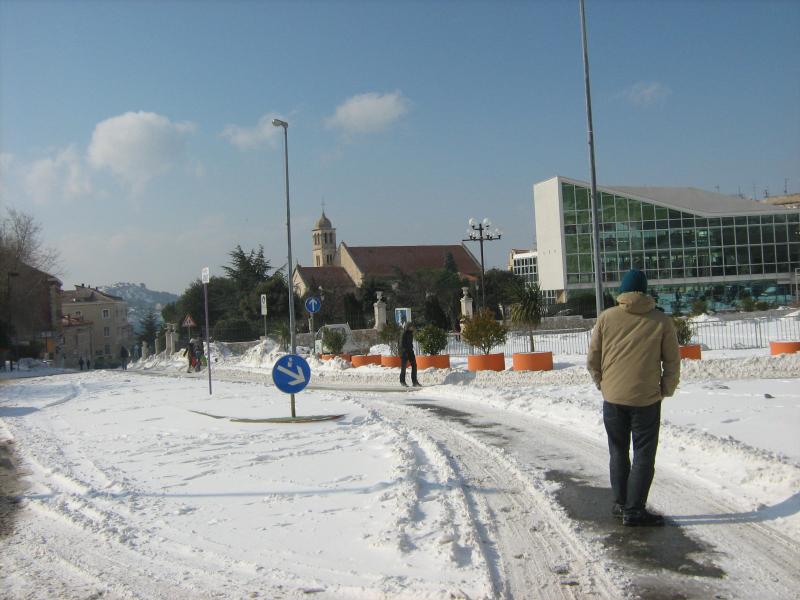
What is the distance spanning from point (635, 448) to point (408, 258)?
103 metres

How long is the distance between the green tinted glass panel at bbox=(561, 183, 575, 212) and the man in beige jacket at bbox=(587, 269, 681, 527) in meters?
55.9

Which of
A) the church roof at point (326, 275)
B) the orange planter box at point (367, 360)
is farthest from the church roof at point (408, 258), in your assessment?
the orange planter box at point (367, 360)

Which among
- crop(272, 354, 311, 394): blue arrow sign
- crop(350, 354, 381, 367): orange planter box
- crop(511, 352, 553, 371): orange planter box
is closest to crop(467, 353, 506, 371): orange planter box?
crop(511, 352, 553, 371): orange planter box

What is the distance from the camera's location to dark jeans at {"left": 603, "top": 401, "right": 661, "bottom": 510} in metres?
5.50

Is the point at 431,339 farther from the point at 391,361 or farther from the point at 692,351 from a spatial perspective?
the point at 692,351

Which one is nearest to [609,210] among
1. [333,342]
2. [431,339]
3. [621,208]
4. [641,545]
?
[621,208]

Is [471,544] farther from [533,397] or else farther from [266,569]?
[533,397]

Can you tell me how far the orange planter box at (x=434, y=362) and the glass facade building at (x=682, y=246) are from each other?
126ft

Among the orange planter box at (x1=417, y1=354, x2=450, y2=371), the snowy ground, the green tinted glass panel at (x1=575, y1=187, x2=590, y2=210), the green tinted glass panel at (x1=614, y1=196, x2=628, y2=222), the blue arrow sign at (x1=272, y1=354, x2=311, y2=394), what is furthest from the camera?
the green tinted glass panel at (x1=614, y1=196, x2=628, y2=222)

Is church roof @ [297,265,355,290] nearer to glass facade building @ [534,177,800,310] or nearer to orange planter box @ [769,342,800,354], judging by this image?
glass facade building @ [534,177,800,310]

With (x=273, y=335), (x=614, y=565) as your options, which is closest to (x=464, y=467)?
(x=614, y=565)

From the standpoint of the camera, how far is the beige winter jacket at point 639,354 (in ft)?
18.2

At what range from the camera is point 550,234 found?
6197cm

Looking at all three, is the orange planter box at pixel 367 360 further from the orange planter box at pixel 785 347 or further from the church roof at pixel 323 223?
the church roof at pixel 323 223
